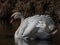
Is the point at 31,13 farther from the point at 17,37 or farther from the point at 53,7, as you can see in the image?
the point at 17,37

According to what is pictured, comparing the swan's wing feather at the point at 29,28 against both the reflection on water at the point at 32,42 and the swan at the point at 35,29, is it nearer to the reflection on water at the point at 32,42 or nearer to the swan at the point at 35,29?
the swan at the point at 35,29

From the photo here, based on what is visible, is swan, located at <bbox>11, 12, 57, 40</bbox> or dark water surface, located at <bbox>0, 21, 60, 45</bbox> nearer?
dark water surface, located at <bbox>0, 21, 60, 45</bbox>

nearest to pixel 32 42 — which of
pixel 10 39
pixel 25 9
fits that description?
pixel 10 39

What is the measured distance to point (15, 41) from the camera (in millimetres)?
11484

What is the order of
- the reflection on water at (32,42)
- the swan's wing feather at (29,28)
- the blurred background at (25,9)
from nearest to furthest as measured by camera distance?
1. the reflection on water at (32,42)
2. the swan's wing feather at (29,28)
3. the blurred background at (25,9)

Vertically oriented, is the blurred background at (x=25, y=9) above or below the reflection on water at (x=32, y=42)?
above

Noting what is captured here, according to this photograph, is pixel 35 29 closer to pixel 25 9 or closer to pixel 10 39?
pixel 10 39

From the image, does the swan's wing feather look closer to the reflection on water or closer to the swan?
the swan

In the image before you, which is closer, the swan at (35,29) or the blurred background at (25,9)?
the swan at (35,29)

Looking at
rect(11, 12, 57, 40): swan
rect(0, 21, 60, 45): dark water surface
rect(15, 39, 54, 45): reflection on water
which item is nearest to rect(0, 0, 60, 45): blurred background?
rect(0, 21, 60, 45): dark water surface

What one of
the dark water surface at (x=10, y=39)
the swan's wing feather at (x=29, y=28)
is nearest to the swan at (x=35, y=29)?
the swan's wing feather at (x=29, y=28)

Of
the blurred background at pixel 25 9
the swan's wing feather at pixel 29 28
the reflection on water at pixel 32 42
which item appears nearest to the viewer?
the reflection on water at pixel 32 42

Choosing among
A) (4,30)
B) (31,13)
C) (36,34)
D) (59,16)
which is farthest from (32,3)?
(36,34)

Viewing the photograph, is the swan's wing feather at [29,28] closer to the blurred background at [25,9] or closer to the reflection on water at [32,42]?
the reflection on water at [32,42]
